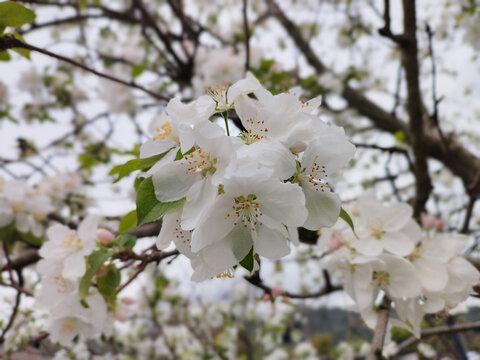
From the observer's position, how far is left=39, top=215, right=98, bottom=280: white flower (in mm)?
911

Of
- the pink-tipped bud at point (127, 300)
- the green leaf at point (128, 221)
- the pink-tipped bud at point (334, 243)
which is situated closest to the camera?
the green leaf at point (128, 221)

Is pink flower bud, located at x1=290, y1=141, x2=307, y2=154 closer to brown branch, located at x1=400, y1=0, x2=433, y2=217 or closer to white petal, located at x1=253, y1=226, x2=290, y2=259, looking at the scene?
white petal, located at x1=253, y1=226, x2=290, y2=259

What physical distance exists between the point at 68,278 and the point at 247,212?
617 millimetres

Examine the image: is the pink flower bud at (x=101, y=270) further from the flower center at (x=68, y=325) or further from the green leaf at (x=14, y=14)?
the green leaf at (x=14, y=14)

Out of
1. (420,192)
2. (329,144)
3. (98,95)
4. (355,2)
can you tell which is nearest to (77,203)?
(98,95)

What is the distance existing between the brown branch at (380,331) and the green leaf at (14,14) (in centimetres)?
108

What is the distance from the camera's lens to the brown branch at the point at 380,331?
816 millimetres

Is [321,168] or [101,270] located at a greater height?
[101,270]

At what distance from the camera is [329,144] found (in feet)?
1.87

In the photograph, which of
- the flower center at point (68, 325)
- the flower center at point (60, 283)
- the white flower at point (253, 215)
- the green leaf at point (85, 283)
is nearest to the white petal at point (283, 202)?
the white flower at point (253, 215)

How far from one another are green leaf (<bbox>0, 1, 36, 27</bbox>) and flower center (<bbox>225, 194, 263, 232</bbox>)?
662mm

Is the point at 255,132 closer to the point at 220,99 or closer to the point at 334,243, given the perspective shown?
the point at 220,99

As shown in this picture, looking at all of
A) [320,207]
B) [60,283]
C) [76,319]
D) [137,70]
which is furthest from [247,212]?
[137,70]

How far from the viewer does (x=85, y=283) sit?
89 cm
